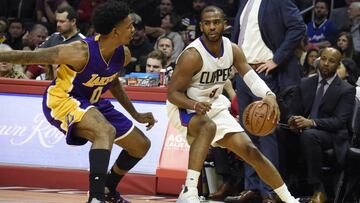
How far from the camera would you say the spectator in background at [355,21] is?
38.4 ft

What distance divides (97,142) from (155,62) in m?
3.67

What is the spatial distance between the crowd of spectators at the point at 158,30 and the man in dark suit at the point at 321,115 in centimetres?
61

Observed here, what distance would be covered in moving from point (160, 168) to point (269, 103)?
212 centimetres

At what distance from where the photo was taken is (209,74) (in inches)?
290

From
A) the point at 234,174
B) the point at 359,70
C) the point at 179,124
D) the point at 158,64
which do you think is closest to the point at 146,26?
the point at 158,64

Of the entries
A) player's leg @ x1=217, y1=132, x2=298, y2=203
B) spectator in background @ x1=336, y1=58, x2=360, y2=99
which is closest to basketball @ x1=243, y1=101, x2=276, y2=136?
player's leg @ x1=217, y1=132, x2=298, y2=203

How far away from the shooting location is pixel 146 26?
43.4ft

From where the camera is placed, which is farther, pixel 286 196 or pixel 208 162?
pixel 208 162

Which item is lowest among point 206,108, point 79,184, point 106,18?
point 79,184

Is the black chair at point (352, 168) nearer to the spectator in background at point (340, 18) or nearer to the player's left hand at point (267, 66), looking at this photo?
the player's left hand at point (267, 66)

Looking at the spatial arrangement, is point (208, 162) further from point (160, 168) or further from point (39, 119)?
point (39, 119)

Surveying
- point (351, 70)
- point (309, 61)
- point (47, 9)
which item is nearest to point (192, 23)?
point (309, 61)

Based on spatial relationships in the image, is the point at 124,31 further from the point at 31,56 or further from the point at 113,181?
the point at 113,181

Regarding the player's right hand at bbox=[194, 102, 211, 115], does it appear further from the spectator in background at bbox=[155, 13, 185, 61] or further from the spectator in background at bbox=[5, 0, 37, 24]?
the spectator in background at bbox=[5, 0, 37, 24]
